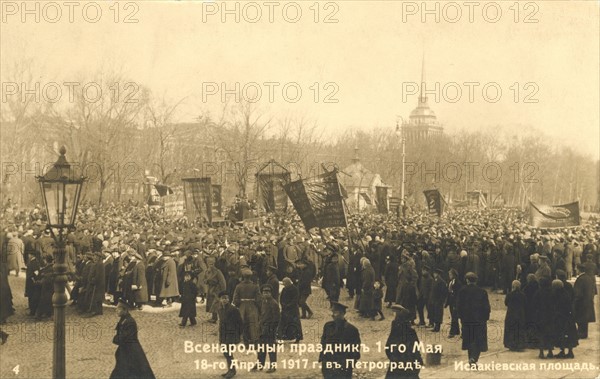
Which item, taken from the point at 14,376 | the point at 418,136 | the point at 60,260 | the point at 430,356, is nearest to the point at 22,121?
the point at 14,376

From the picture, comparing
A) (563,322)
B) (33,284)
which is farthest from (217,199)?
(563,322)

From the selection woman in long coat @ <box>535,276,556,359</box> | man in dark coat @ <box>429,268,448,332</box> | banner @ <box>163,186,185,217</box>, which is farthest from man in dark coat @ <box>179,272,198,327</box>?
banner @ <box>163,186,185,217</box>

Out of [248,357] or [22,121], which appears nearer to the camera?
[248,357]

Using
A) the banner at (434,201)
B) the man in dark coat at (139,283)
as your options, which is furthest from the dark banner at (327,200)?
the banner at (434,201)

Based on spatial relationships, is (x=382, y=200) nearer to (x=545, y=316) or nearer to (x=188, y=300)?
(x=188, y=300)

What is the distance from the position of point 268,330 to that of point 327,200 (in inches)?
218

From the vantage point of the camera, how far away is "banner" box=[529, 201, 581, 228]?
17.6 m

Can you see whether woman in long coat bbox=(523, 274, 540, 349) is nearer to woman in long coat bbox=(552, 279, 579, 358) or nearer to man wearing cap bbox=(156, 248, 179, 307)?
woman in long coat bbox=(552, 279, 579, 358)

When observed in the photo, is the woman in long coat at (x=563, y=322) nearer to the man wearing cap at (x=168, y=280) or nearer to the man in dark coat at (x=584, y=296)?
the man in dark coat at (x=584, y=296)

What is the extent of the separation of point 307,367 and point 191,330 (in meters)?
3.29

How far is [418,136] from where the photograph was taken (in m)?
65.3

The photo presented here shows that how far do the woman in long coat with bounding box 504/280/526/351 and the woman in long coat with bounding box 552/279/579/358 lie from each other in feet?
1.89

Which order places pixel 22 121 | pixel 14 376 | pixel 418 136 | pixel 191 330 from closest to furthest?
pixel 14 376 → pixel 191 330 → pixel 22 121 → pixel 418 136

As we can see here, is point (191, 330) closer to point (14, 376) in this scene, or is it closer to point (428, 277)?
point (14, 376)
